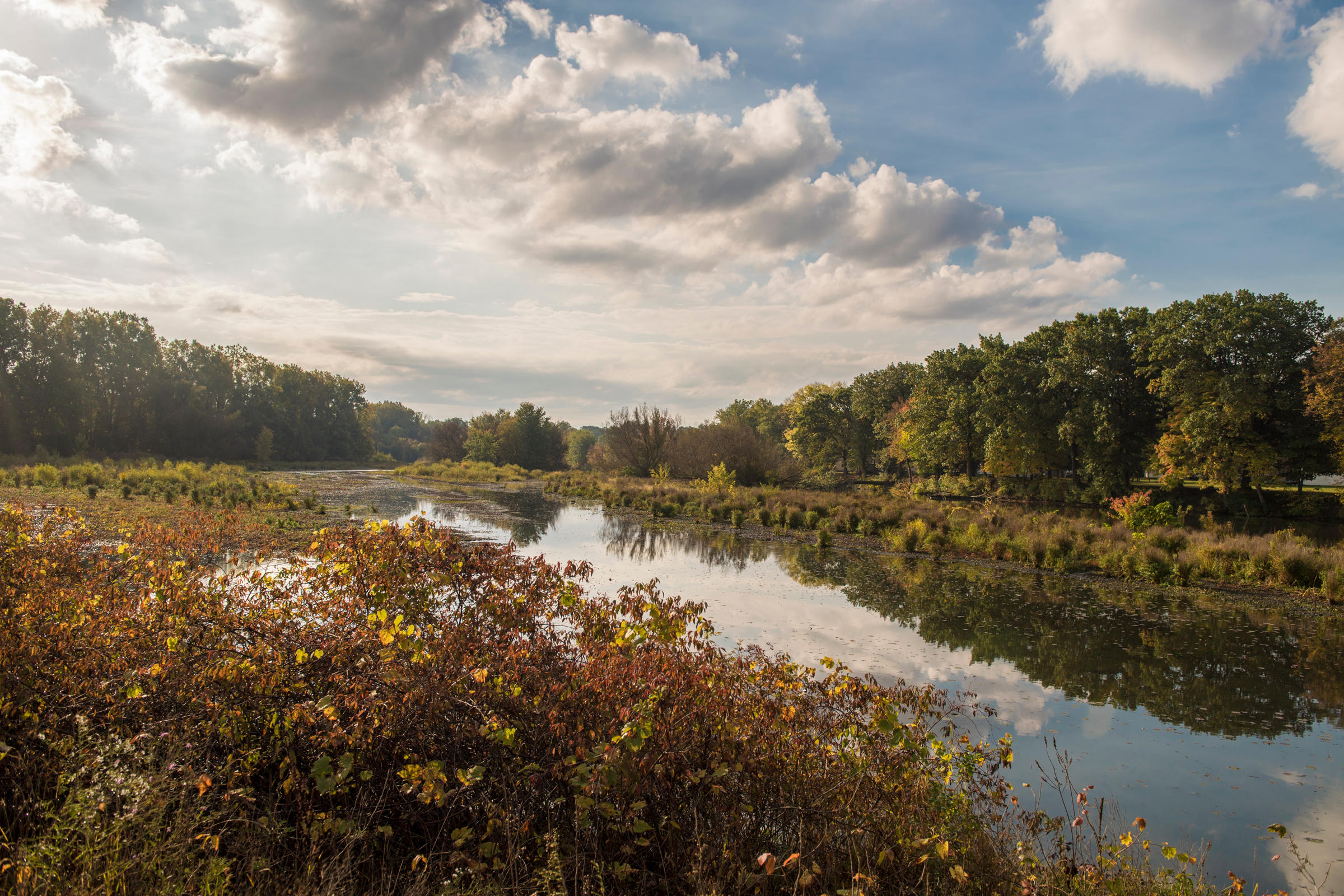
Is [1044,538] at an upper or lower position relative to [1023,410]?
lower

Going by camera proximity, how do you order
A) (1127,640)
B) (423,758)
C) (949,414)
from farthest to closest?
(949,414) → (1127,640) → (423,758)

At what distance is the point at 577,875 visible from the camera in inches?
119

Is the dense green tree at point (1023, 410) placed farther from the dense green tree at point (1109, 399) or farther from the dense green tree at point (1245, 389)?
the dense green tree at point (1245, 389)

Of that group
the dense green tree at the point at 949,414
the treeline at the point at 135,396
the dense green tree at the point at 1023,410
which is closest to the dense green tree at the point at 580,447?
the treeline at the point at 135,396

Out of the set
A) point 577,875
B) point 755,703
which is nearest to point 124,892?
point 577,875

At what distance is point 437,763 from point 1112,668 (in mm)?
9744

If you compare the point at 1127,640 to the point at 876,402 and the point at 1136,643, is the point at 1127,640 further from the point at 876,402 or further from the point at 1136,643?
the point at 876,402

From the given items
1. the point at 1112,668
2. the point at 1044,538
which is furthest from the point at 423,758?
the point at 1044,538

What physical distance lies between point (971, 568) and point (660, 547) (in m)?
9.02

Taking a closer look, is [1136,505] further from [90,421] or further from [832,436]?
[90,421]

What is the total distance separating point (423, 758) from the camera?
352 cm

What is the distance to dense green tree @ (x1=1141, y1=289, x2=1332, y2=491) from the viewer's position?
2859cm

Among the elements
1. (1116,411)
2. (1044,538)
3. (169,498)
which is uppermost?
(1116,411)

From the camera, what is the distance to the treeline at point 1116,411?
28.7 metres
